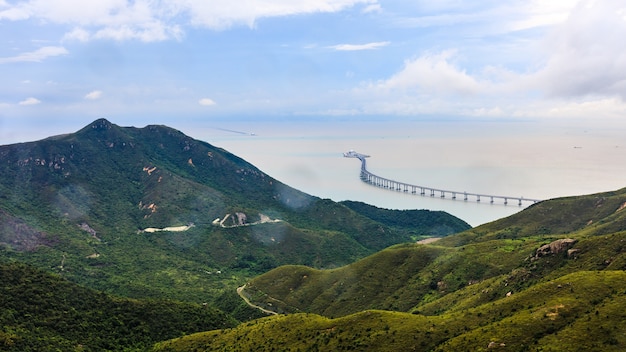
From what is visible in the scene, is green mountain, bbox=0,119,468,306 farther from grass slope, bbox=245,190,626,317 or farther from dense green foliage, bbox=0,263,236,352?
dense green foliage, bbox=0,263,236,352

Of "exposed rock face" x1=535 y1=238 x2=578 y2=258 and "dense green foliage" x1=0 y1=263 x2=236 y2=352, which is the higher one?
"exposed rock face" x1=535 y1=238 x2=578 y2=258

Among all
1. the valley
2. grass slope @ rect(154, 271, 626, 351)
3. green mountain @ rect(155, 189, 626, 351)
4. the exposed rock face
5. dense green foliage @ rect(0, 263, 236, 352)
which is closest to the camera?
grass slope @ rect(154, 271, 626, 351)

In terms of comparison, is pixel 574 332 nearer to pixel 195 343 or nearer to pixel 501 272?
pixel 501 272

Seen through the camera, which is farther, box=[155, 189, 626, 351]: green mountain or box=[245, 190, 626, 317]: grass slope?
box=[245, 190, 626, 317]: grass slope

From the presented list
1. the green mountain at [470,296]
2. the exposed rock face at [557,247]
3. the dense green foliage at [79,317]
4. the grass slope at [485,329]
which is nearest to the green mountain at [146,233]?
the green mountain at [470,296]

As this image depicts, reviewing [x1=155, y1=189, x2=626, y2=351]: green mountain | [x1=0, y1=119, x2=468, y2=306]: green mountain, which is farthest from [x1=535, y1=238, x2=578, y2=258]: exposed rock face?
[x1=0, y1=119, x2=468, y2=306]: green mountain

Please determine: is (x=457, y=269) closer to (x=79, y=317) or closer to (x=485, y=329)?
(x=485, y=329)

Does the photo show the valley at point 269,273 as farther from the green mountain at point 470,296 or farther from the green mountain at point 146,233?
the green mountain at point 146,233
